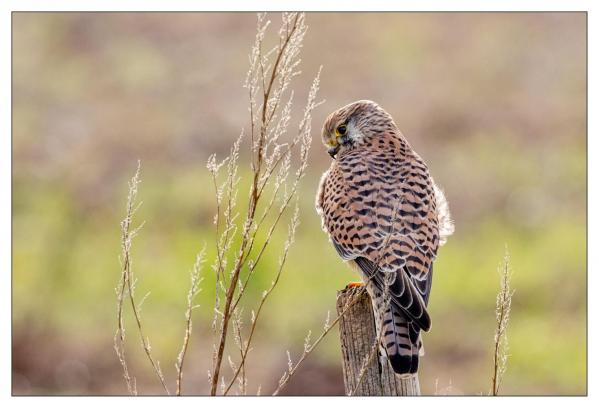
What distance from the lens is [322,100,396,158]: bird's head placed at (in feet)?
15.4

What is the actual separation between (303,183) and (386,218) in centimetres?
570

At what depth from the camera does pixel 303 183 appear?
31.8 ft

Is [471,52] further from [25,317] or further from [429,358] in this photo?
[25,317]

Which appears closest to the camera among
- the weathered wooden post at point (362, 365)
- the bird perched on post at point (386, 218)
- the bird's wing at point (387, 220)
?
the weathered wooden post at point (362, 365)

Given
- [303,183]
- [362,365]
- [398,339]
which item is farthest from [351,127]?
[303,183]

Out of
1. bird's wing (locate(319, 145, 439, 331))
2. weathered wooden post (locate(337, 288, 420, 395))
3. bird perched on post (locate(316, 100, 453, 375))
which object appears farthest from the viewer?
bird's wing (locate(319, 145, 439, 331))

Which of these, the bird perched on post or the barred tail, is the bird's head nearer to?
the bird perched on post

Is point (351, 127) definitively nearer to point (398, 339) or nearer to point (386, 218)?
point (386, 218)

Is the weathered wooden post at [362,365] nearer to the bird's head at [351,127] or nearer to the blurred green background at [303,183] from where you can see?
the bird's head at [351,127]

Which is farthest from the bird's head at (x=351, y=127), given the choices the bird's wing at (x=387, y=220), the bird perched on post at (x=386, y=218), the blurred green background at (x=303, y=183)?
the blurred green background at (x=303, y=183)

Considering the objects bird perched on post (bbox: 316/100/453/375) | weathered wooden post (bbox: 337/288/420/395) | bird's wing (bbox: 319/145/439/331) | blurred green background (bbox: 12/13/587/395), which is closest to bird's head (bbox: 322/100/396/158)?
bird perched on post (bbox: 316/100/453/375)

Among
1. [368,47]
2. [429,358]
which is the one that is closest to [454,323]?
[429,358]

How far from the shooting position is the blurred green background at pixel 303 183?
789 cm

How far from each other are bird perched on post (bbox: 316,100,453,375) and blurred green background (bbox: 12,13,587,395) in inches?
126
